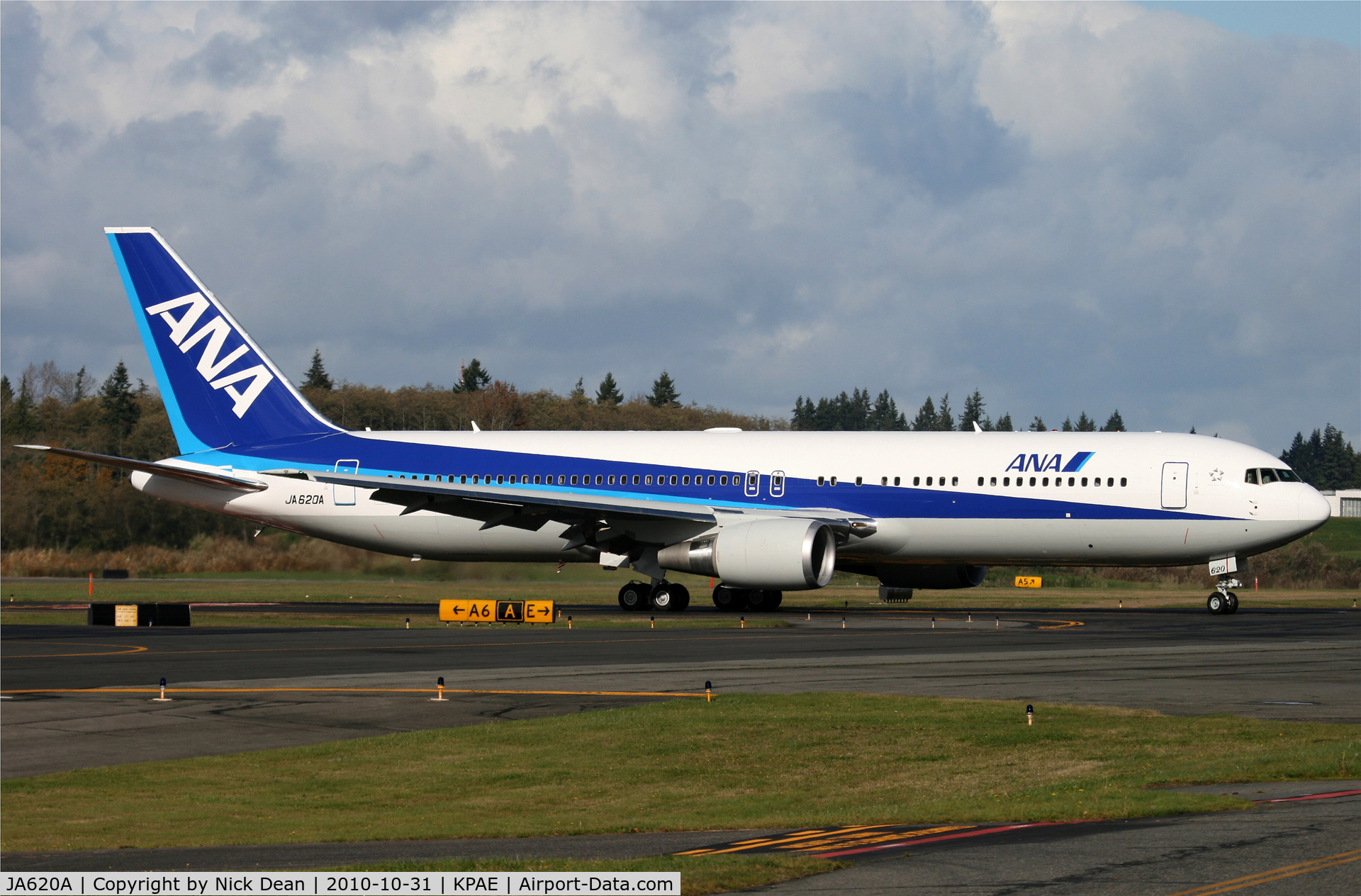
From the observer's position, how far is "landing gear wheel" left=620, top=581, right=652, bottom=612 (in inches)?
1539

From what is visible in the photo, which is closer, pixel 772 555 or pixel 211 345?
pixel 772 555

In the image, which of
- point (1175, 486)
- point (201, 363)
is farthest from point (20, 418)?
point (1175, 486)

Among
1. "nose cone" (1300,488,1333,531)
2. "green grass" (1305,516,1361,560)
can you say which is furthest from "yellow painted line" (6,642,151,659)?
"green grass" (1305,516,1361,560)

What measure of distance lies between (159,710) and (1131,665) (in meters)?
14.7

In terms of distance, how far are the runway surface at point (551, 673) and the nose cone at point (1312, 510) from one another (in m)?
3.16

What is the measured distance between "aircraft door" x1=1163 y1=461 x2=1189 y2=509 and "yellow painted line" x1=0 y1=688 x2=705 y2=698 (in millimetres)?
20314

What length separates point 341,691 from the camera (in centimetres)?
1995

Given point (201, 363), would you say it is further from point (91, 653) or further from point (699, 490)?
point (91, 653)

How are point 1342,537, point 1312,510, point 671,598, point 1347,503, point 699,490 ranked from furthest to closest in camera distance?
1. point 1347,503
2. point 1342,537
3. point 699,490
4. point 671,598
5. point 1312,510

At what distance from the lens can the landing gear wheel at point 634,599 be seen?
128ft

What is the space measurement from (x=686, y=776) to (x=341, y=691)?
24.7ft

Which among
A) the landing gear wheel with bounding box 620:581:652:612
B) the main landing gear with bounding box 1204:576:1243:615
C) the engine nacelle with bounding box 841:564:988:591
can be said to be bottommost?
the landing gear wheel with bounding box 620:581:652:612

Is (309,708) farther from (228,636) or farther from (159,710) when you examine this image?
(228,636)

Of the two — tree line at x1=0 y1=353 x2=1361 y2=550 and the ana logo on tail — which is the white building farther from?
the ana logo on tail
